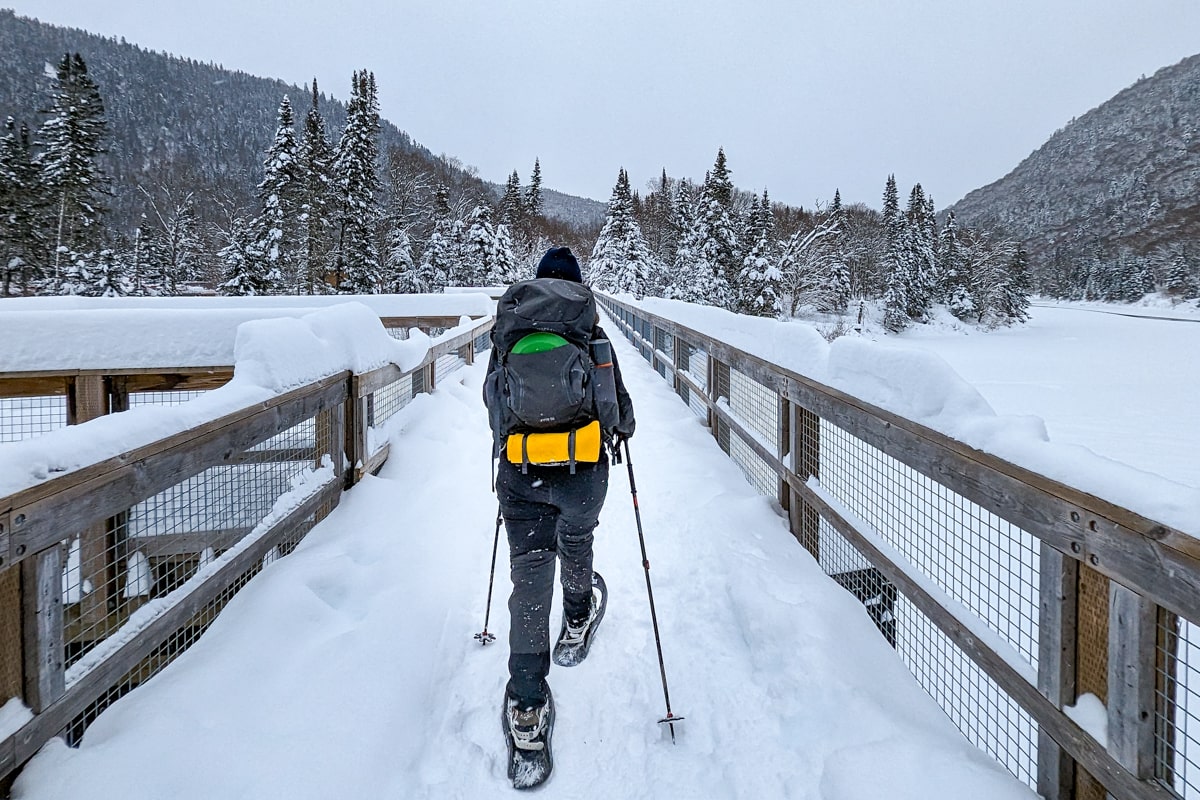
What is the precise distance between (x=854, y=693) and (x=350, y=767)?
194 centimetres

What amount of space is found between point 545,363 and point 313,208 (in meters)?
35.4

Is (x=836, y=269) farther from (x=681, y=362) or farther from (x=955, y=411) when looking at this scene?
(x=955, y=411)

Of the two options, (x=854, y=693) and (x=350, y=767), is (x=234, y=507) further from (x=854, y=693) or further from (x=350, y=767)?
(x=854, y=693)

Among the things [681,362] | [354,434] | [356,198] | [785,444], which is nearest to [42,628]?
[354,434]

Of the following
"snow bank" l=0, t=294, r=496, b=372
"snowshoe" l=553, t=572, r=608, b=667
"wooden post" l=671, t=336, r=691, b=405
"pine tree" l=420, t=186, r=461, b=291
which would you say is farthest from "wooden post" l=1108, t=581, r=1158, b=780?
"pine tree" l=420, t=186, r=461, b=291

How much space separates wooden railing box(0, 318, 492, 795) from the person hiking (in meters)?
1.27

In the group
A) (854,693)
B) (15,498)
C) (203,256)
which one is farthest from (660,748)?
(203,256)

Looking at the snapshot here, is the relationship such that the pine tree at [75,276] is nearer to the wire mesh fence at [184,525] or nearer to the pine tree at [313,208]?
the pine tree at [313,208]

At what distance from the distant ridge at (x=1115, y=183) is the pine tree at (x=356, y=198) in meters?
102

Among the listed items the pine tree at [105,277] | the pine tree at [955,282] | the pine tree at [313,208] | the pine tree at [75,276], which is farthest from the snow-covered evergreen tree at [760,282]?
the pine tree at [75,276]

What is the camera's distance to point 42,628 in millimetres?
1710

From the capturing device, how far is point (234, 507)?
3.42 metres

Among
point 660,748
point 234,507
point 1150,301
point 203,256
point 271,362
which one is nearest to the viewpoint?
point 660,748

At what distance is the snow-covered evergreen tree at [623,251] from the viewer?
150 ft
